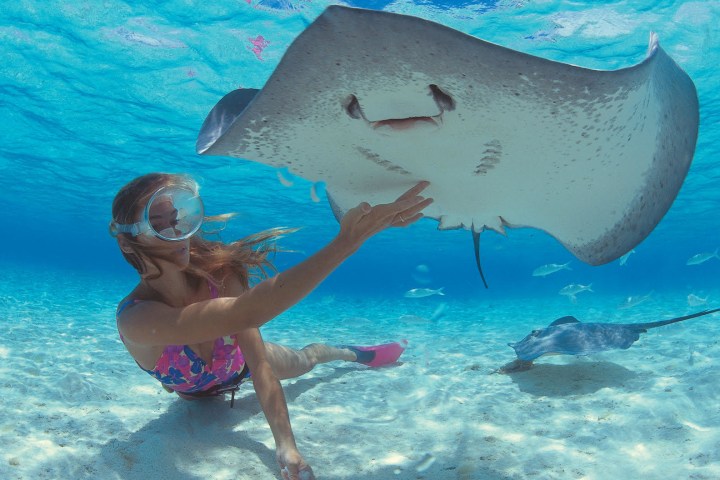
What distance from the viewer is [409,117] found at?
96.6 inches

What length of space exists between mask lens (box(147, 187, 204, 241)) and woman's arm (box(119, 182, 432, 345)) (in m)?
0.47

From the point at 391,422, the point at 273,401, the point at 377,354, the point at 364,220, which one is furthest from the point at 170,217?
the point at 377,354

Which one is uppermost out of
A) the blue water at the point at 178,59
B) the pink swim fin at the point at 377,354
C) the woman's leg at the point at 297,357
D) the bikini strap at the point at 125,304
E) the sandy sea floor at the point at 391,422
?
the blue water at the point at 178,59

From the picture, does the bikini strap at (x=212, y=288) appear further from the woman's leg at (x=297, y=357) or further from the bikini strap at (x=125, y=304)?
the woman's leg at (x=297, y=357)

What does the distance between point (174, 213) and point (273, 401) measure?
1.44m

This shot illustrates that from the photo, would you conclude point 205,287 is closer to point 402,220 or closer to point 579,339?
point 402,220

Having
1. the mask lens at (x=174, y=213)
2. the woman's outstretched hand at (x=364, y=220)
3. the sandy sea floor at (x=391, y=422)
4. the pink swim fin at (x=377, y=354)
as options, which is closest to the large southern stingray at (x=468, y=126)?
the mask lens at (x=174, y=213)

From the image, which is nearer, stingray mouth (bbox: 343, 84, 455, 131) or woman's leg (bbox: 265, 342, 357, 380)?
stingray mouth (bbox: 343, 84, 455, 131)

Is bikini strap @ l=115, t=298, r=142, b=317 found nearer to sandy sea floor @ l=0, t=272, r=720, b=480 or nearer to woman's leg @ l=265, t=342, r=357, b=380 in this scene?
sandy sea floor @ l=0, t=272, r=720, b=480

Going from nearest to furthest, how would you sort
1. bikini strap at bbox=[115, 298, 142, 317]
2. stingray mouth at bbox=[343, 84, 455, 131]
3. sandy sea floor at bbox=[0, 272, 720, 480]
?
1. stingray mouth at bbox=[343, 84, 455, 131]
2. bikini strap at bbox=[115, 298, 142, 317]
3. sandy sea floor at bbox=[0, 272, 720, 480]

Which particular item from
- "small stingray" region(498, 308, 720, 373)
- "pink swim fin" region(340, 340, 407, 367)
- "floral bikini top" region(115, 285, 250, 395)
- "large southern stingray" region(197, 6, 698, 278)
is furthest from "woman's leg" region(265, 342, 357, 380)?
"small stingray" region(498, 308, 720, 373)

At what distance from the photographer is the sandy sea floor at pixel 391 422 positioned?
9.24 feet

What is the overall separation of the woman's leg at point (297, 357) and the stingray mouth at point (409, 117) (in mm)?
2288

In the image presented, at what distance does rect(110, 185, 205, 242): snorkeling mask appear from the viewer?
2.41m
